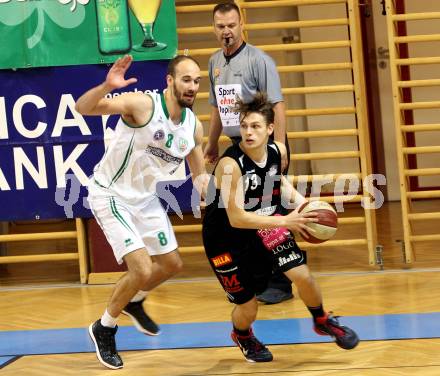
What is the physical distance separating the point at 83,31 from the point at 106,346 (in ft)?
9.77

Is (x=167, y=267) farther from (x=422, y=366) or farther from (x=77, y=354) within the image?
(x=422, y=366)

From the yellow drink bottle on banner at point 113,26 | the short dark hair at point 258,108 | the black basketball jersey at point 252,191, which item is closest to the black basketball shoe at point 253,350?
the black basketball jersey at point 252,191

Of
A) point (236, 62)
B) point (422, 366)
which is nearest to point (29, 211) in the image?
point (236, 62)

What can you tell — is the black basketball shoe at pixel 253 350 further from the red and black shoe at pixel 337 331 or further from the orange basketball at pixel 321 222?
the orange basketball at pixel 321 222

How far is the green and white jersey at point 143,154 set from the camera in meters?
5.10

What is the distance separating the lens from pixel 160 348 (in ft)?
17.8

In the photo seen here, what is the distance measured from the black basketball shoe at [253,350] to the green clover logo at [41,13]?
325cm

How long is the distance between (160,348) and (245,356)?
0.64 metres

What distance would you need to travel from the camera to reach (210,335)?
18.5 feet

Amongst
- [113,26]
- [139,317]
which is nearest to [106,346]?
[139,317]

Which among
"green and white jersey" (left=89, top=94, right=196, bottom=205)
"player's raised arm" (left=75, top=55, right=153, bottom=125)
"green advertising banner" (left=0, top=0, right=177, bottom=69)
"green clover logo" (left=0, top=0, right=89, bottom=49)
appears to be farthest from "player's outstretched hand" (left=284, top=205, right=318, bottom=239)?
"green clover logo" (left=0, top=0, right=89, bottom=49)

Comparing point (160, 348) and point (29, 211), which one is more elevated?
point (29, 211)

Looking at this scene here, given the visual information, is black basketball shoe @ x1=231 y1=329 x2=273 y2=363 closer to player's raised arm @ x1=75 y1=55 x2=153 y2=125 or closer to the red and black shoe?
the red and black shoe

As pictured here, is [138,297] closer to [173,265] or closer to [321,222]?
[173,265]
